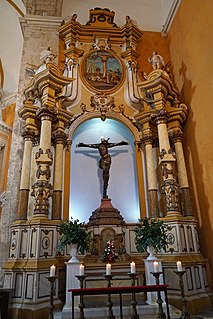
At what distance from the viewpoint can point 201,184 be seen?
6.81m

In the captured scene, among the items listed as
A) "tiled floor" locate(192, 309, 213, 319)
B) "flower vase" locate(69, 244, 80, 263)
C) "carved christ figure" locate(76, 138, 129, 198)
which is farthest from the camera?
"carved christ figure" locate(76, 138, 129, 198)

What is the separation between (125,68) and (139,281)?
6.24 m

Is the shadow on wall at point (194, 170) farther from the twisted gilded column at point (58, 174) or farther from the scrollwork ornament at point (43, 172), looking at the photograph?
the scrollwork ornament at point (43, 172)

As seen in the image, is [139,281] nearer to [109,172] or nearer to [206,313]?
[206,313]

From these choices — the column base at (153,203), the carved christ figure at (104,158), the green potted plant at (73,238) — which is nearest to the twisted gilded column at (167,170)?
the column base at (153,203)

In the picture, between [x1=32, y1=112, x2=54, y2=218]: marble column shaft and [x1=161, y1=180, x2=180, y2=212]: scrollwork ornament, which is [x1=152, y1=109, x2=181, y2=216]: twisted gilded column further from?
[x1=32, y1=112, x2=54, y2=218]: marble column shaft

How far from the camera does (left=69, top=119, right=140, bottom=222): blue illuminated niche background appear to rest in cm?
758

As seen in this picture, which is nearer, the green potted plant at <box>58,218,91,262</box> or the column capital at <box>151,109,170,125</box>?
the green potted plant at <box>58,218,91,262</box>

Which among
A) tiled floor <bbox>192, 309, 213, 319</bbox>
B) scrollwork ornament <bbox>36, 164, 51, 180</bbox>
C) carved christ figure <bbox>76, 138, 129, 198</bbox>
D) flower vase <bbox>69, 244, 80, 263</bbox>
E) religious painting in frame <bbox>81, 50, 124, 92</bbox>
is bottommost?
tiled floor <bbox>192, 309, 213, 319</bbox>

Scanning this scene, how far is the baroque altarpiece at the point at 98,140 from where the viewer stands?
5754mm

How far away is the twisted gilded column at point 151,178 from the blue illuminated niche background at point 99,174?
2.01 feet

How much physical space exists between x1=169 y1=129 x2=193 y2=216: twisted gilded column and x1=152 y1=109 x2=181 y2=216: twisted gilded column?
0.40 m

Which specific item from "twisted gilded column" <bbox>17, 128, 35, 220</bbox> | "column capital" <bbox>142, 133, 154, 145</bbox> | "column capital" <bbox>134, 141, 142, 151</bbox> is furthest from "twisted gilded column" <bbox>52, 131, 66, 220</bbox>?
"column capital" <bbox>142, 133, 154, 145</bbox>

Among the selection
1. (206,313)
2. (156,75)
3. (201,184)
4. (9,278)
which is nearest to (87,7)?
(156,75)
